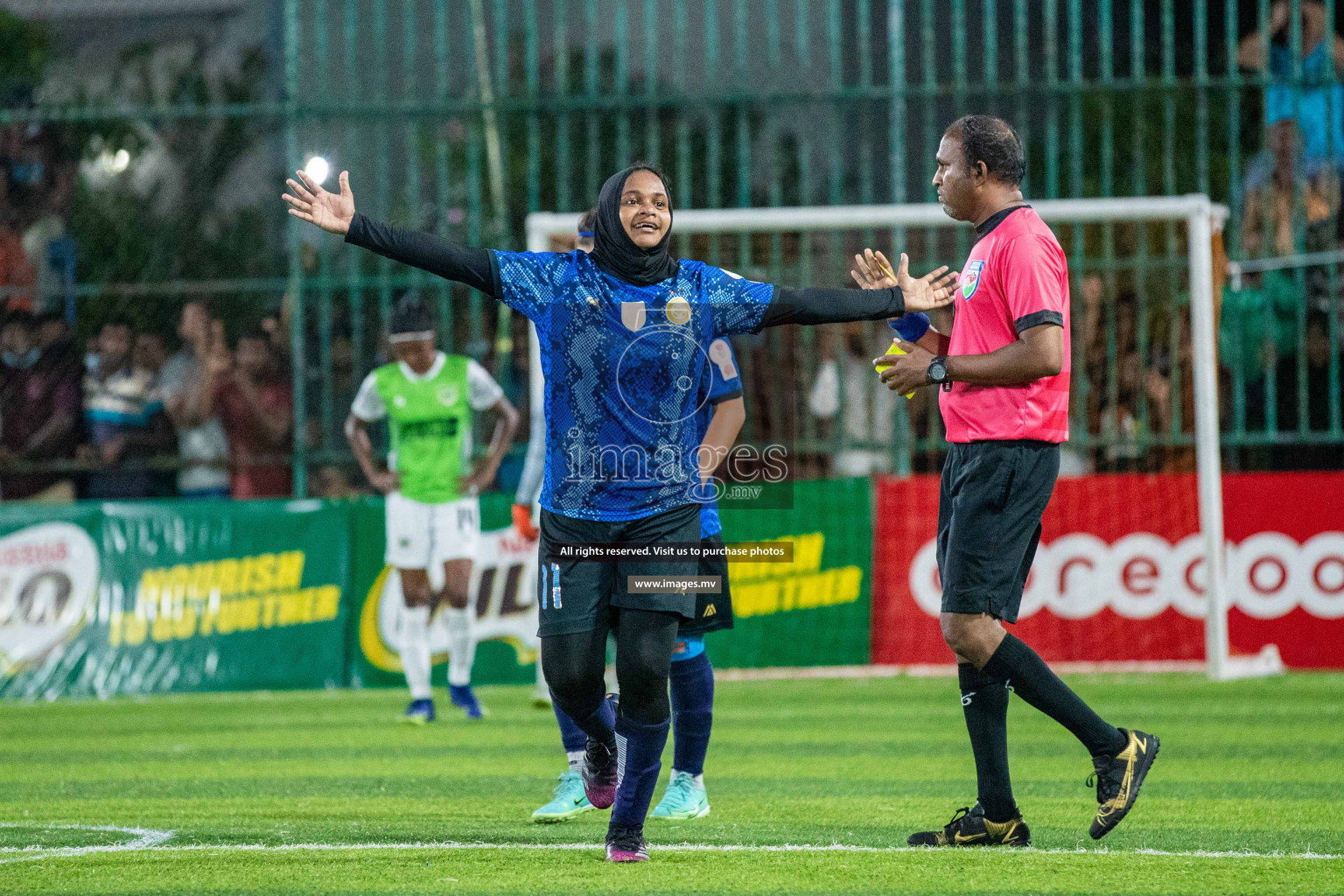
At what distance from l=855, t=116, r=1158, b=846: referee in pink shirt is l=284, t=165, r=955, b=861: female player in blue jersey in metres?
0.43

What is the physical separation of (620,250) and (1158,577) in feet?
26.4

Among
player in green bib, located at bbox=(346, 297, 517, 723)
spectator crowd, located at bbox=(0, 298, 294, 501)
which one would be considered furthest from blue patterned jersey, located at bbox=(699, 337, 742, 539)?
spectator crowd, located at bbox=(0, 298, 294, 501)

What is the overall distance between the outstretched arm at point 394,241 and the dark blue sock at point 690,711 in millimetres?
1848

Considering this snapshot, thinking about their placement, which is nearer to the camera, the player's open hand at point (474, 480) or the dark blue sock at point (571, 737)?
the dark blue sock at point (571, 737)

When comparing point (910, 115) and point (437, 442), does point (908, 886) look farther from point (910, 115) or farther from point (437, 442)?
point (910, 115)

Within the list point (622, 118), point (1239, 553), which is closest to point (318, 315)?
point (622, 118)

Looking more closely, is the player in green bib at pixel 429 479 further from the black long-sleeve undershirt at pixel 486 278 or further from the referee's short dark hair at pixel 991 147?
the referee's short dark hair at pixel 991 147

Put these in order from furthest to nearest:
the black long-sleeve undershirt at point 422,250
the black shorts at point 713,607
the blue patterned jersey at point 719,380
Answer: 1. the blue patterned jersey at point 719,380
2. the black shorts at point 713,607
3. the black long-sleeve undershirt at point 422,250

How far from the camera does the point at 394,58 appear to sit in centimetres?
1409

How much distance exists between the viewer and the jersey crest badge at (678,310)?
5336 millimetres

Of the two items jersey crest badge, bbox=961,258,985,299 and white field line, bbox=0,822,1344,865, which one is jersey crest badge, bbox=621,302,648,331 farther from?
white field line, bbox=0,822,1344,865

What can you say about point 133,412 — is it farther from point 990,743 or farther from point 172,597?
point 990,743

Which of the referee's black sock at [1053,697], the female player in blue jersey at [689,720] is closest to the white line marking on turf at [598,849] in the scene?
the referee's black sock at [1053,697]

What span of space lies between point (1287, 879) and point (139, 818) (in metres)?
4.09
